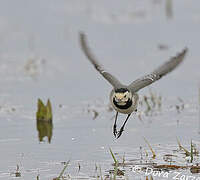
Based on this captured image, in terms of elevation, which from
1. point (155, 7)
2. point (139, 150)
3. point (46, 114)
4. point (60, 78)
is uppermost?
point (155, 7)

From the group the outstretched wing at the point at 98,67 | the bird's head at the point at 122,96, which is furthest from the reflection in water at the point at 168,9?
the bird's head at the point at 122,96

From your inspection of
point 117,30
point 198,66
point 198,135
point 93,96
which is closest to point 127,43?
point 117,30

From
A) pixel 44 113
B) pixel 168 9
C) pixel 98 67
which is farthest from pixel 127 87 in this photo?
pixel 168 9

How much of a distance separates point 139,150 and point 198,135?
1.38 meters

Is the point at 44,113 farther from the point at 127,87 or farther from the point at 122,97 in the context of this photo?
the point at 122,97

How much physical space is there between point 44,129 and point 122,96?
271 cm

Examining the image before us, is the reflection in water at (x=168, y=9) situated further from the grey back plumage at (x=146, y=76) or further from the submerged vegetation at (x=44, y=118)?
the grey back plumage at (x=146, y=76)

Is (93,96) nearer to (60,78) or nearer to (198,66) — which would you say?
(60,78)

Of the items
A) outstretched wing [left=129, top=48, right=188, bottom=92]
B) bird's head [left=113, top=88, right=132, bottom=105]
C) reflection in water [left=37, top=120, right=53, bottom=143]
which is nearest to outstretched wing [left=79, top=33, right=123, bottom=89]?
outstretched wing [left=129, top=48, right=188, bottom=92]

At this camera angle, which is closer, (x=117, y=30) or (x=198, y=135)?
(x=198, y=135)

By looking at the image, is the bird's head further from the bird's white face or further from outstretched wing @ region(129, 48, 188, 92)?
outstretched wing @ region(129, 48, 188, 92)

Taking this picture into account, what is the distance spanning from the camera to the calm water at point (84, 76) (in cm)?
952

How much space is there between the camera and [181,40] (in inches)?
716

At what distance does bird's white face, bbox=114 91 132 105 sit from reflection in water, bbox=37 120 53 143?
1.94 meters
